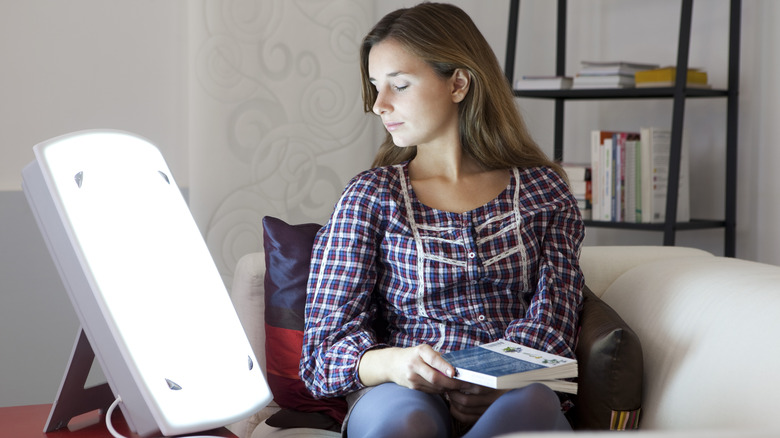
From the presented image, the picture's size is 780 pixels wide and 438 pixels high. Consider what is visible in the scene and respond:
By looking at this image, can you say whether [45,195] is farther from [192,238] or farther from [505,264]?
[505,264]

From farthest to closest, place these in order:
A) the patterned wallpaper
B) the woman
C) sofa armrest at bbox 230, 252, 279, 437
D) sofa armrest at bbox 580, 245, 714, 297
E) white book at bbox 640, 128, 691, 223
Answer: white book at bbox 640, 128, 691, 223 → the patterned wallpaper → sofa armrest at bbox 580, 245, 714, 297 → sofa armrest at bbox 230, 252, 279, 437 → the woman

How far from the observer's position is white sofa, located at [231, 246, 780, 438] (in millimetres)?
1254

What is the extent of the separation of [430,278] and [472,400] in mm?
254

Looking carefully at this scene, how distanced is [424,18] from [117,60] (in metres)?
1.18

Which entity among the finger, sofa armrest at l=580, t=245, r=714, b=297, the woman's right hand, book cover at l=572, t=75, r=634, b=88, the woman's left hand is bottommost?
the woman's left hand

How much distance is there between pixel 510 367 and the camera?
126 cm

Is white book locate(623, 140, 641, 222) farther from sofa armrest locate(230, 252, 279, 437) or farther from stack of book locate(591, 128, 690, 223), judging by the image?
sofa armrest locate(230, 252, 279, 437)

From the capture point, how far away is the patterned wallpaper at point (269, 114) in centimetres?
257

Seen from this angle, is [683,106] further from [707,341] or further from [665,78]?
[707,341]

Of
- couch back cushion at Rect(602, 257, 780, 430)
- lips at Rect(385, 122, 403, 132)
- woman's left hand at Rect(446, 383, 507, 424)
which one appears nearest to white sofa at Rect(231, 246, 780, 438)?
couch back cushion at Rect(602, 257, 780, 430)

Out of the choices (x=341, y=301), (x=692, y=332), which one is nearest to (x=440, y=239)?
(x=341, y=301)

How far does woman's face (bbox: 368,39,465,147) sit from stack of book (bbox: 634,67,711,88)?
49.7 inches

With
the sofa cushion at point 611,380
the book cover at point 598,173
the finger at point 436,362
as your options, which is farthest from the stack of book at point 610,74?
the finger at point 436,362

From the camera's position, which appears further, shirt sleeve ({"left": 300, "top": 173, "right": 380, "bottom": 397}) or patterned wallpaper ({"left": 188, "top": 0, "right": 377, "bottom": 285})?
patterned wallpaper ({"left": 188, "top": 0, "right": 377, "bottom": 285})
